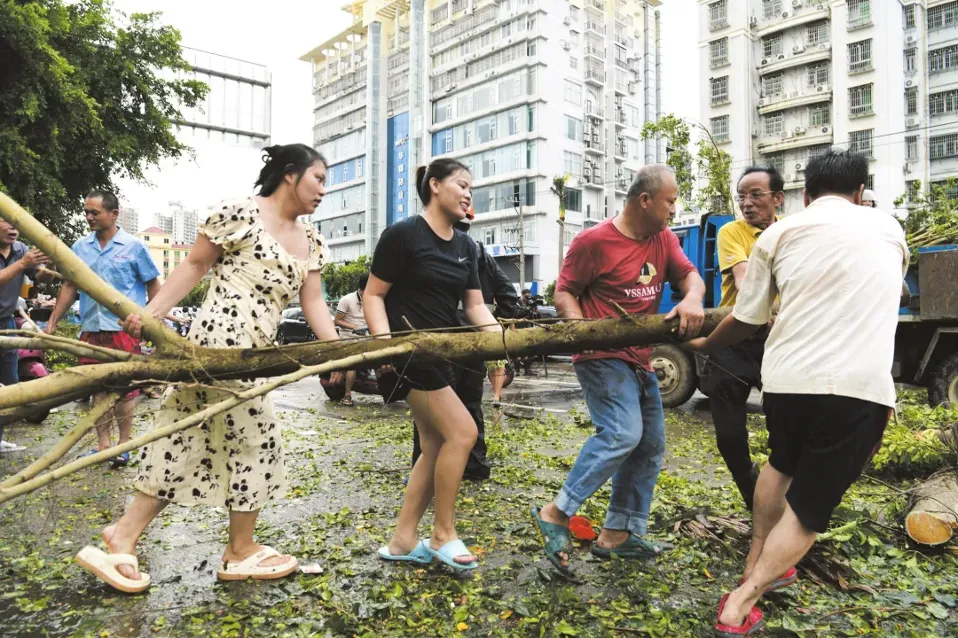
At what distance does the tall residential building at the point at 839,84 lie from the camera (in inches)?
1660

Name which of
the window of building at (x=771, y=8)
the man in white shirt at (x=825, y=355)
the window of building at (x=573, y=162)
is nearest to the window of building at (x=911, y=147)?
the window of building at (x=771, y=8)

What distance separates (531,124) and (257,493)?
54.3 metres

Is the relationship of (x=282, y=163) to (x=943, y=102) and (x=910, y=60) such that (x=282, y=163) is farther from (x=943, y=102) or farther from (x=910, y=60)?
(x=910, y=60)

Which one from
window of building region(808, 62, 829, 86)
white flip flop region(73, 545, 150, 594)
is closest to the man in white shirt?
white flip flop region(73, 545, 150, 594)

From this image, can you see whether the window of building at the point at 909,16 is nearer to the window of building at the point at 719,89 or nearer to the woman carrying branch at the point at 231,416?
the window of building at the point at 719,89

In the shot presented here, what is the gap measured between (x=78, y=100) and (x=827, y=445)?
19231mm

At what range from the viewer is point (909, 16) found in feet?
143

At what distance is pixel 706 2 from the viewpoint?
165 ft

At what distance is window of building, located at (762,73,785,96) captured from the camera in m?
48.0

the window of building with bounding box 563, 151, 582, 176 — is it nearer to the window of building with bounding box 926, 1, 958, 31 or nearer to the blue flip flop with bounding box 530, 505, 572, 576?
the window of building with bounding box 926, 1, 958, 31

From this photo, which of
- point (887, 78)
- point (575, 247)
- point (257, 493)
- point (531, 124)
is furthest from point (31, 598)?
point (531, 124)

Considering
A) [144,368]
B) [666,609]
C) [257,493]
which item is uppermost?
[144,368]

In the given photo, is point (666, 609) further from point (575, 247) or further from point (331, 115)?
point (331, 115)

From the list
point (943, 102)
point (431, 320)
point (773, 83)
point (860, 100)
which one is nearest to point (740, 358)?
point (431, 320)
